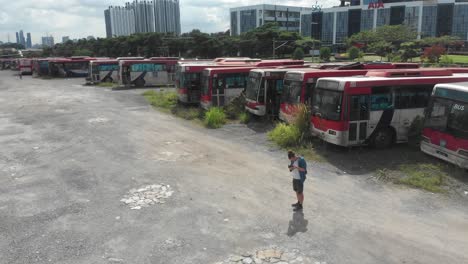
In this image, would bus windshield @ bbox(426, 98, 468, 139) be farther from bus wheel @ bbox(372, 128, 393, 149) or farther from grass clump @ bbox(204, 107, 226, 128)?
grass clump @ bbox(204, 107, 226, 128)

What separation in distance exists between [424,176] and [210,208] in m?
6.49

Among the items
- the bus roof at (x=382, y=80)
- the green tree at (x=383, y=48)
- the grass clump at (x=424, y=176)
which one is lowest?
the grass clump at (x=424, y=176)

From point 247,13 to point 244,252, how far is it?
466 ft

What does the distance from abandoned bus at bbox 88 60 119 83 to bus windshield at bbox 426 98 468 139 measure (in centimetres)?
4152

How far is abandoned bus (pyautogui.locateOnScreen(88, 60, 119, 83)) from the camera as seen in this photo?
47219 millimetres

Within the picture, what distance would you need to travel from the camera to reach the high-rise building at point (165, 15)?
157938mm

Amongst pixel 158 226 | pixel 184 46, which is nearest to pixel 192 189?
pixel 158 226

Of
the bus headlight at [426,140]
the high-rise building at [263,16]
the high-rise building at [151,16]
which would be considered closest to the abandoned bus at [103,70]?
the bus headlight at [426,140]

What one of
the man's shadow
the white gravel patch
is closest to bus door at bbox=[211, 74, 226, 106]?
the white gravel patch

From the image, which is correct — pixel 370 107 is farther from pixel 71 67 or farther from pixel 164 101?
pixel 71 67

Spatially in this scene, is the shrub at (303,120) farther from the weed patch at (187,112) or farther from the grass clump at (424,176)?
the weed patch at (187,112)

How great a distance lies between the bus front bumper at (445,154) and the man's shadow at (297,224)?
563 centimetres

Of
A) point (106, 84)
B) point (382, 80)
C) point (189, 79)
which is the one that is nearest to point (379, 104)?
point (382, 80)

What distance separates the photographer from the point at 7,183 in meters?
12.1
